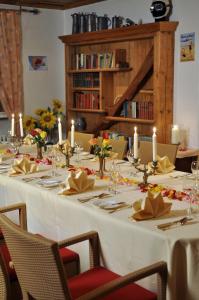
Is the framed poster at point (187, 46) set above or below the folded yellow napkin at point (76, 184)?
above

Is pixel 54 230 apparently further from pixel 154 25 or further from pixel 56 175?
pixel 154 25

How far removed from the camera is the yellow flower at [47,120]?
19.5ft

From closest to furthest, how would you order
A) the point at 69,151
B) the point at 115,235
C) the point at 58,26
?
the point at 115,235
the point at 69,151
the point at 58,26

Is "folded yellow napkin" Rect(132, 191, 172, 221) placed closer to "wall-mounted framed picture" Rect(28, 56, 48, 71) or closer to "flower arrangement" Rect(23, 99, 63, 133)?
"flower arrangement" Rect(23, 99, 63, 133)

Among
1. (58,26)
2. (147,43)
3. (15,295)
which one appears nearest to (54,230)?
(15,295)

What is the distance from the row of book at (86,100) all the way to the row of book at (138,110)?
461 millimetres

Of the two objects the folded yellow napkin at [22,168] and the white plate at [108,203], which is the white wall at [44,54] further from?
the white plate at [108,203]

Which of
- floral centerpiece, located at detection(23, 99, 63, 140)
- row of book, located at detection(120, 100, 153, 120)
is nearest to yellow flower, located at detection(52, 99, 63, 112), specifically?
floral centerpiece, located at detection(23, 99, 63, 140)

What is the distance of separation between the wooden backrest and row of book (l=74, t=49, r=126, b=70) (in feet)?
12.5

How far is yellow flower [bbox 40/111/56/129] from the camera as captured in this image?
19.5 ft

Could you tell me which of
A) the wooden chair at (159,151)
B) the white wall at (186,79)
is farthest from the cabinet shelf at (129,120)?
the wooden chair at (159,151)

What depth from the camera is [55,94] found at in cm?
657

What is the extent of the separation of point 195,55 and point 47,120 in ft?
7.40

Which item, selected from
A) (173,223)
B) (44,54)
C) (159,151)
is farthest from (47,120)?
(173,223)
